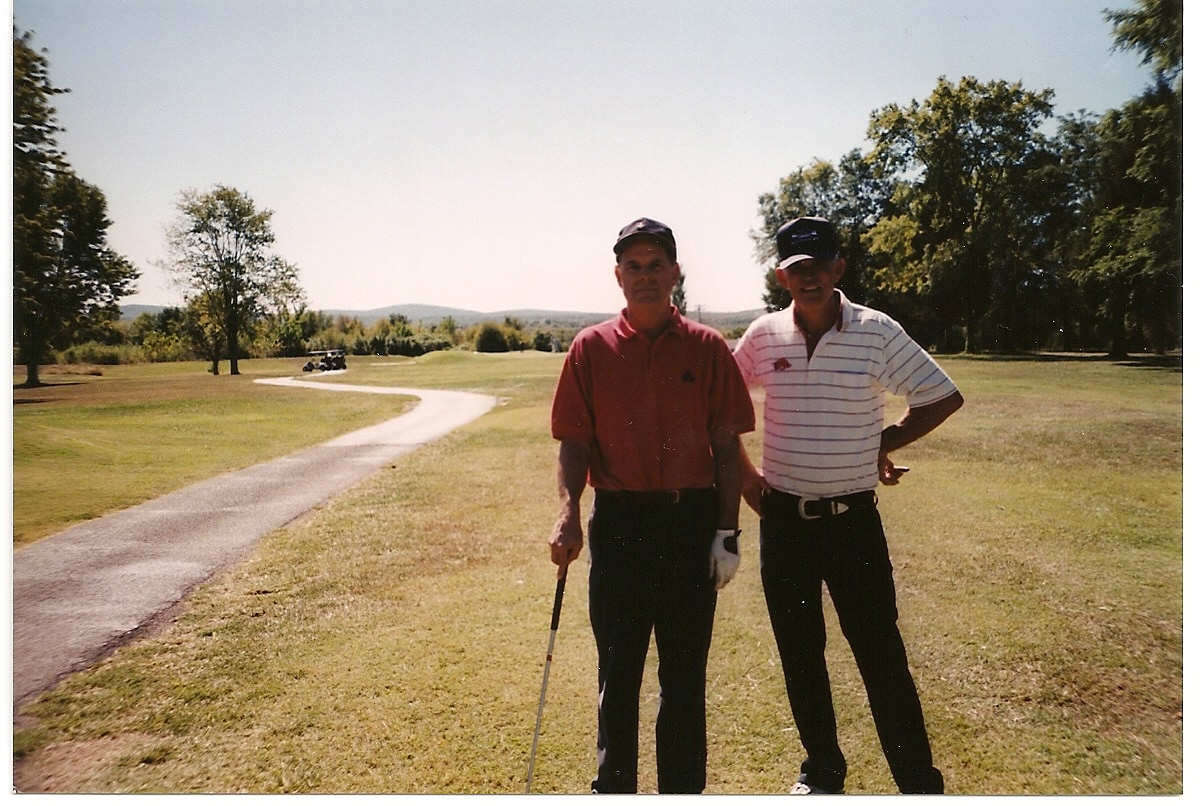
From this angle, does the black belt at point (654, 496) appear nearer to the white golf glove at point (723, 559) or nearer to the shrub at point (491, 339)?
the white golf glove at point (723, 559)

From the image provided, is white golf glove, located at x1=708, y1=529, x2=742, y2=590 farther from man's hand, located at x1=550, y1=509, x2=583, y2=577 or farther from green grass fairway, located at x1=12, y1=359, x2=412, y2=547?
green grass fairway, located at x1=12, y1=359, x2=412, y2=547

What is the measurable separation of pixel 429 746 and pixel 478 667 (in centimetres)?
66

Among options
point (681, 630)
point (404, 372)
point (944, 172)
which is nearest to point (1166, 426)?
point (944, 172)

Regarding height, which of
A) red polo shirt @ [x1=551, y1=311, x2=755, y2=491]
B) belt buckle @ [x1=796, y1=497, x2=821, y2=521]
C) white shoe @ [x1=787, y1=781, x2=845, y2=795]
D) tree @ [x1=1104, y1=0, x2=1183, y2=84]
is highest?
tree @ [x1=1104, y1=0, x2=1183, y2=84]

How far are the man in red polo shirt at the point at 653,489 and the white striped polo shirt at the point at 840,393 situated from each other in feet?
0.77

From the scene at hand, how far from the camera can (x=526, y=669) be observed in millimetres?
3432

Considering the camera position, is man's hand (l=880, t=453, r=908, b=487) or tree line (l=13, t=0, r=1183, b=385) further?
tree line (l=13, t=0, r=1183, b=385)

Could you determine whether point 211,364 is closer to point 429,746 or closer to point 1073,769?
point 429,746

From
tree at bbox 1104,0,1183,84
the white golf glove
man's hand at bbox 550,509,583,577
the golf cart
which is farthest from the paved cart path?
tree at bbox 1104,0,1183,84

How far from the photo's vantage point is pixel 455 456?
10250 millimetres

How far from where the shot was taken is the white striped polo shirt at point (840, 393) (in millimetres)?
2428

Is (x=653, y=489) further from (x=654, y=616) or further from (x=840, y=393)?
(x=840, y=393)

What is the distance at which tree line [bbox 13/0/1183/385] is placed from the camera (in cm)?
402

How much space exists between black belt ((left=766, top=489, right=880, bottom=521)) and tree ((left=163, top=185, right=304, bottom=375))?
14.5ft
